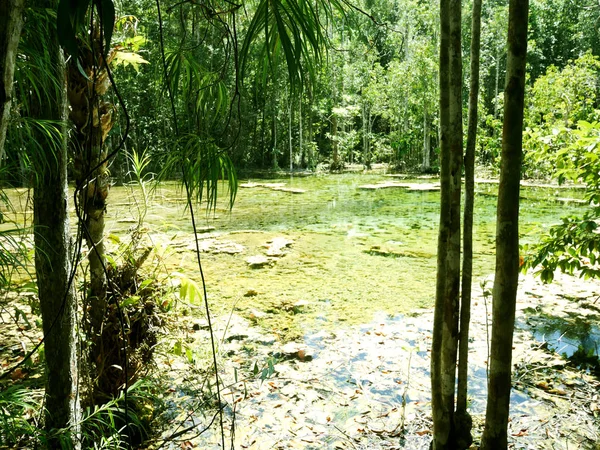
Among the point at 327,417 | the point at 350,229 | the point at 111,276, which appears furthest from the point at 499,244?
the point at 350,229

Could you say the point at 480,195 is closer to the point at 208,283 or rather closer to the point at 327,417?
the point at 208,283

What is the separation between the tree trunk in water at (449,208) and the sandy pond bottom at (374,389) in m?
0.75

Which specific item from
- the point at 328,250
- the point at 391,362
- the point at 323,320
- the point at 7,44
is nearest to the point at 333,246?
the point at 328,250

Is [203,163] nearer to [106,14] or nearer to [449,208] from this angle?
[106,14]

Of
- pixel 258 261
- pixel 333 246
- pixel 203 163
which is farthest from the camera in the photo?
pixel 333 246

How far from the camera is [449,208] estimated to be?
6.17 ft

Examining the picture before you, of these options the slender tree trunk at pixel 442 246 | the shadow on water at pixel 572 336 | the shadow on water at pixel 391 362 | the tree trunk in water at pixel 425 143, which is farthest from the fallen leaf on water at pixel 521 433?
the tree trunk in water at pixel 425 143

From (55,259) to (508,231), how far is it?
1.54 m

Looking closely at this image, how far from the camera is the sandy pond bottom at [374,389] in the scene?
2.62m

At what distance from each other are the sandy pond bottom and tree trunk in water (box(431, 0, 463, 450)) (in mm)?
748

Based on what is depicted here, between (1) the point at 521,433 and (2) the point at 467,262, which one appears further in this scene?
(1) the point at 521,433

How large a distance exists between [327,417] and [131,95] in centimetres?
1864

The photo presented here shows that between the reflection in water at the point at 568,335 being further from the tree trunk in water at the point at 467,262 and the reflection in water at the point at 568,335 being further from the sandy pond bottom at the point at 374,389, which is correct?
the tree trunk in water at the point at 467,262

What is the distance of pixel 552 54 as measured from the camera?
2767 centimetres
